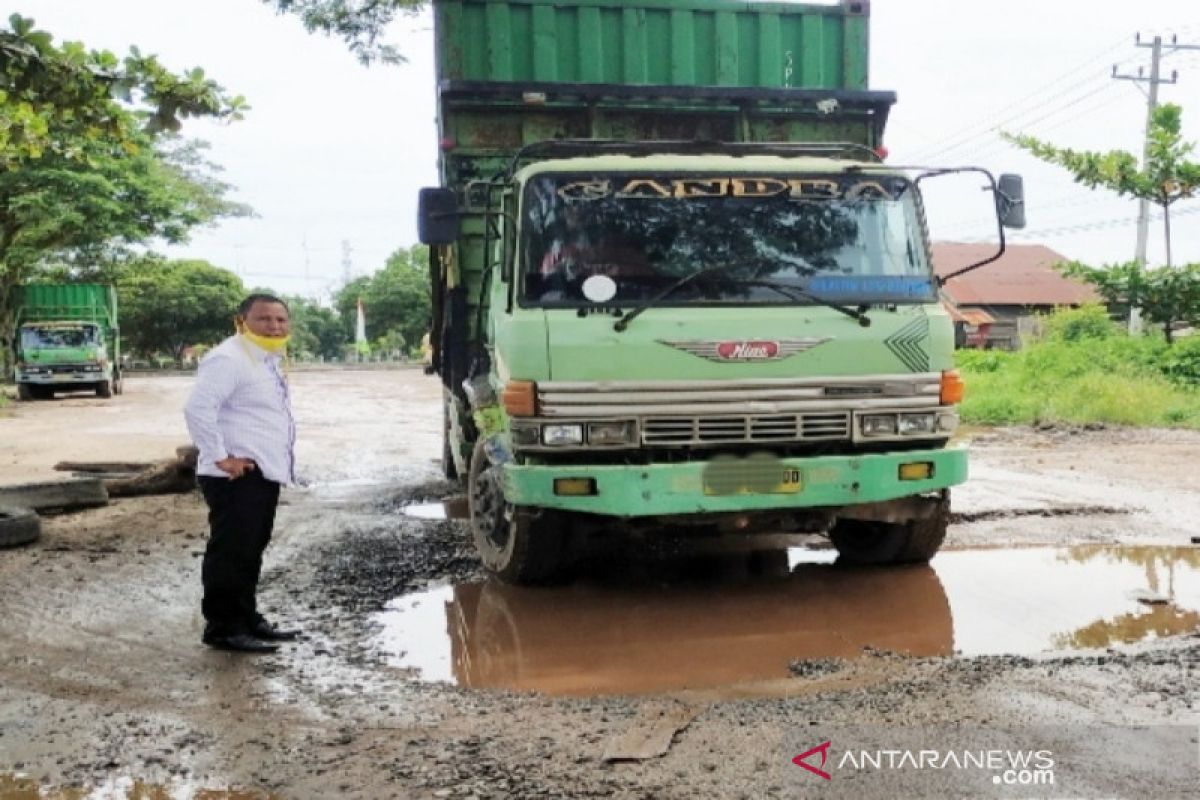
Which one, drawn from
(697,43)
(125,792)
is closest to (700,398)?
(125,792)

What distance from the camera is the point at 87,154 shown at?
878 centimetres

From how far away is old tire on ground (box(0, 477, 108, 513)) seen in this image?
793 cm

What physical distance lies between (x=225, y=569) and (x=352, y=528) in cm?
288

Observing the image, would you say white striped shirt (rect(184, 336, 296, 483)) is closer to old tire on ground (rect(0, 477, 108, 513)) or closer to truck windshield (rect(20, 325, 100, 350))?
old tire on ground (rect(0, 477, 108, 513))

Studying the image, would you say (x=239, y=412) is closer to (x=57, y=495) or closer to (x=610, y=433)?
(x=610, y=433)

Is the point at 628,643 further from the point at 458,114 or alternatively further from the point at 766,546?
the point at 458,114

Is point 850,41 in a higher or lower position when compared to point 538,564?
higher

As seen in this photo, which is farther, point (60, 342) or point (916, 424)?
point (60, 342)

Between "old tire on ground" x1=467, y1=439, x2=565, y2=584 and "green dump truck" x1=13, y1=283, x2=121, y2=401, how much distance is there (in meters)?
22.8

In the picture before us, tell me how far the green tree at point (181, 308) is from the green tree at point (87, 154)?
437 centimetres

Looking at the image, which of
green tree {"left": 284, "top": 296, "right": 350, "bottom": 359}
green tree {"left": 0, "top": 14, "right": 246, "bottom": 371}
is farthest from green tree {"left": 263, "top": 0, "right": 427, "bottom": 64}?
green tree {"left": 284, "top": 296, "right": 350, "bottom": 359}

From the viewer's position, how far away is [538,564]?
18.0 ft

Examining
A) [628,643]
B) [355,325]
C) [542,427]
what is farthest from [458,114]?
[355,325]

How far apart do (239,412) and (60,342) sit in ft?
78.7
